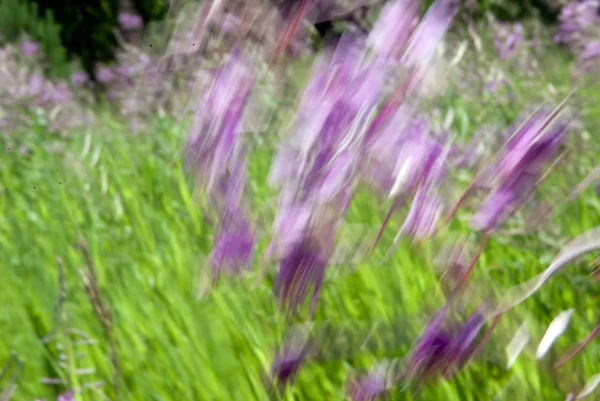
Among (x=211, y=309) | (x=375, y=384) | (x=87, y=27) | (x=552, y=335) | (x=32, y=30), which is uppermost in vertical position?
(x=552, y=335)

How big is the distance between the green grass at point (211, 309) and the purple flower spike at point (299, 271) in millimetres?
67

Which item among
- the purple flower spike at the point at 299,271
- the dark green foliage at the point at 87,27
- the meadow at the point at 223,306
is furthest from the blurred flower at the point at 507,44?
the dark green foliage at the point at 87,27

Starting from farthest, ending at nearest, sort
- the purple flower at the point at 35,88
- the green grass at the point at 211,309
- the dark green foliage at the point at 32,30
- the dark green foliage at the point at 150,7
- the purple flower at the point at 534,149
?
the dark green foliage at the point at 150,7
the dark green foliage at the point at 32,30
the purple flower at the point at 35,88
the green grass at the point at 211,309
the purple flower at the point at 534,149

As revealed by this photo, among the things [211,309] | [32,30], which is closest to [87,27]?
[32,30]

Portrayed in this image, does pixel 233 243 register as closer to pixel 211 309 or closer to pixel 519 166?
pixel 519 166

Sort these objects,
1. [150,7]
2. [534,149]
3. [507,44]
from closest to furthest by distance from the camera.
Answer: [534,149] < [507,44] < [150,7]

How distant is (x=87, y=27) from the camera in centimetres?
677

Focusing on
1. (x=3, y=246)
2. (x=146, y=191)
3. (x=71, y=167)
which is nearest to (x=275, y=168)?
(x=3, y=246)

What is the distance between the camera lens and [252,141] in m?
0.50

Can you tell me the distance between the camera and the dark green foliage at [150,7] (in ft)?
21.0

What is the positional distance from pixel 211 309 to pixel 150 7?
591 centimetres

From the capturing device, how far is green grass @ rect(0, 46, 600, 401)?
808mm

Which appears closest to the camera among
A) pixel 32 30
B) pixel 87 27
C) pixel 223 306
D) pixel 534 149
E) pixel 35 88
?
pixel 534 149

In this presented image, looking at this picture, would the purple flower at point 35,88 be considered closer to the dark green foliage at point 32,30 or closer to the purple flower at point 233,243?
the dark green foliage at point 32,30
